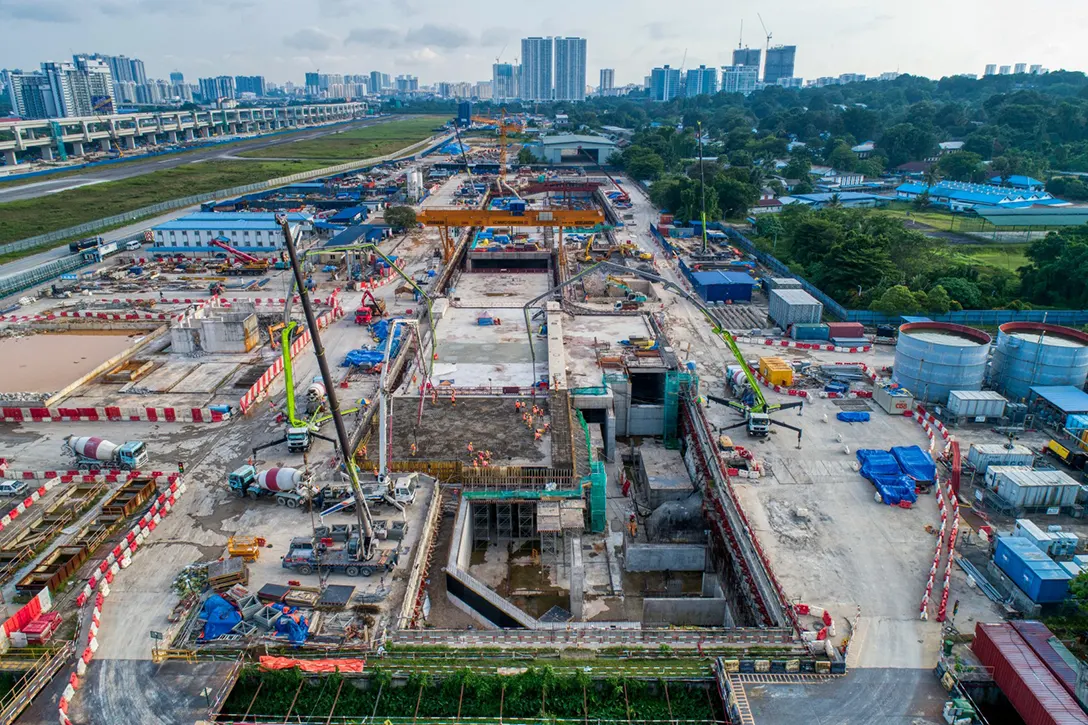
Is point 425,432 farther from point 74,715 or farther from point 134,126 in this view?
point 134,126

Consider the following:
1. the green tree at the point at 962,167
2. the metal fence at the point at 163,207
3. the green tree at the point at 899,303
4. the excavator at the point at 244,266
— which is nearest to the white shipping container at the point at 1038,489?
the green tree at the point at 899,303

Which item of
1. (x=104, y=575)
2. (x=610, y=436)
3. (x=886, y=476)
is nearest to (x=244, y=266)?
(x=610, y=436)

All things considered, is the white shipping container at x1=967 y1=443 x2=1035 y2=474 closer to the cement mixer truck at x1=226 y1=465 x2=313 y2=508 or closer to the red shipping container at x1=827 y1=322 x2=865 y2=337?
the red shipping container at x1=827 y1=322 x2=865 y2=337

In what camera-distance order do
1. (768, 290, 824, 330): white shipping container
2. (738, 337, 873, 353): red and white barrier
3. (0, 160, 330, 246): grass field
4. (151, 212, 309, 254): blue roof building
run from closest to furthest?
(738, 337, 873, 353): red and white barrier, (768, 290, 824, 330): white shipping container, (151, 212, 309, 254): blue roof building, (0, 160, 330, 246): grass field

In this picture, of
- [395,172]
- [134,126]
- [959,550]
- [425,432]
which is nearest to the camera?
[959,550]

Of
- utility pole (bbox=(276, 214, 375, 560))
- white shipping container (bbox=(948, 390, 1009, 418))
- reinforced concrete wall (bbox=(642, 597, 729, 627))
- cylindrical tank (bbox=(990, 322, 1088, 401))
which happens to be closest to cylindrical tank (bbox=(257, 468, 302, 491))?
utility pole (bbox=(276, 214, 375, 560))

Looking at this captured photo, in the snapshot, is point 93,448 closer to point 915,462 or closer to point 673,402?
point 673,402

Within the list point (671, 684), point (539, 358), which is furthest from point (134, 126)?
point (671, 684)
